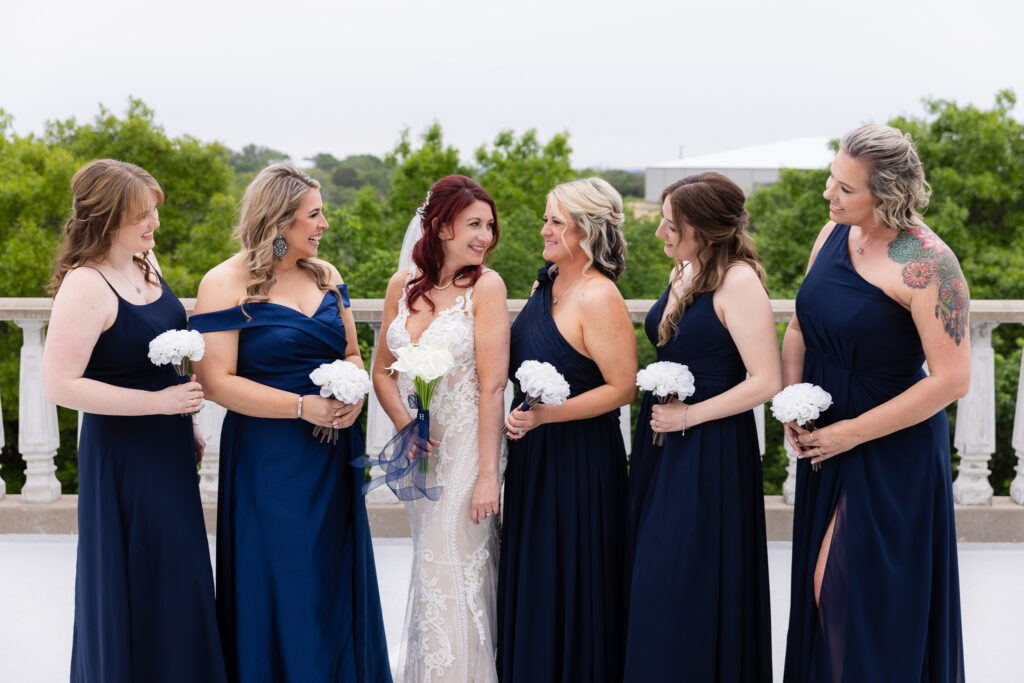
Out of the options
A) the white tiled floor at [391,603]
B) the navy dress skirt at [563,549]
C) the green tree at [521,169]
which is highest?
the green tree at [521,169]

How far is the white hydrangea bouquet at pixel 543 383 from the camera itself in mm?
3125

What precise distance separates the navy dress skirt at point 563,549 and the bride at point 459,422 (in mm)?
113

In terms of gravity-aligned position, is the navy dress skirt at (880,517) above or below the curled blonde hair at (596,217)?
below

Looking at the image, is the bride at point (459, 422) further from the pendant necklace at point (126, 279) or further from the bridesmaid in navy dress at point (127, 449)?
the pendant necklace at point (126, 279)

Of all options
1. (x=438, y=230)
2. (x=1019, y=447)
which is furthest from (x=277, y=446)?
(x=1019, y=447)

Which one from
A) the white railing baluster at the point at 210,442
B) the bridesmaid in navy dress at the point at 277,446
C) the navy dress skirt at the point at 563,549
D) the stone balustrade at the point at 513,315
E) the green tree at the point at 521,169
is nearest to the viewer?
the bridesmaid in navy dress at the point at 277,446

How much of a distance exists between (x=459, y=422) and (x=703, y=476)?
0.91m

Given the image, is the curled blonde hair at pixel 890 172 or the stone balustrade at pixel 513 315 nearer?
the curled blonde hair at pixel 890 172

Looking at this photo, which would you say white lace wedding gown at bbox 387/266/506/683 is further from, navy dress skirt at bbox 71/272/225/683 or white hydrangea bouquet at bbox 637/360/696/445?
navy dress skirt at bbox 71/272/225/683

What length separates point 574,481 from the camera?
3.46 meters

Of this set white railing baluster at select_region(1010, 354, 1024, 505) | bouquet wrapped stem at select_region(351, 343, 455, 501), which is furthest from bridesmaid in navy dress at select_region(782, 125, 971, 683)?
white railing baluster at select_region(1010, 354, 1024, 505)

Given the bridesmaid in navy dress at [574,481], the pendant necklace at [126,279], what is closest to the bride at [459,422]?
the bridesmaid in navy dress at [574,481]

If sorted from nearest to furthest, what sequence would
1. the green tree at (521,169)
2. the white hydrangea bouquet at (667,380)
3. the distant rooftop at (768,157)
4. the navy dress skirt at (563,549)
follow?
the white hydrangea bouquet at (667,380)
the navy dress skirt at (563,549)
the green tree at (521,169)
the distant rooftop at (768,157)

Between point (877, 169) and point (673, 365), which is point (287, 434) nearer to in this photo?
point (673, 365)
